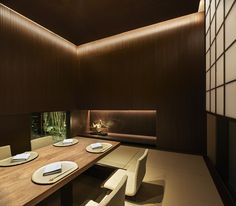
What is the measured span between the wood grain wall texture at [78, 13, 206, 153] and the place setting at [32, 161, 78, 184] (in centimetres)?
248

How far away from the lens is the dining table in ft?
3.05

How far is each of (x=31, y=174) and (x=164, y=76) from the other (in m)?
3.01

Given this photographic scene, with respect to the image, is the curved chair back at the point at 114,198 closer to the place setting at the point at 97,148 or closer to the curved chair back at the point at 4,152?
the place setting at the point at 97,148

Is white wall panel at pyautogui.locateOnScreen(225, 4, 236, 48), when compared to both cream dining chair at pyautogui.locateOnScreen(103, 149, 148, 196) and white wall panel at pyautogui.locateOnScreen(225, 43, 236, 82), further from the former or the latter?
cream dining chair at pyautogui.locateOnScreen(103, 149, 148, 196)

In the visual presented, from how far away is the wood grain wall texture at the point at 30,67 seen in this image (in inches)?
106

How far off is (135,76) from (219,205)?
9.20 ft

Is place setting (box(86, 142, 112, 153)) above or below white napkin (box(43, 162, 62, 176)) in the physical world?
below

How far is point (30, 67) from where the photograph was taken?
10.2 ft

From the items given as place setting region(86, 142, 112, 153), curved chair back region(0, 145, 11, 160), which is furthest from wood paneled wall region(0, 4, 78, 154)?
place setting region(86, 142, 112, 153)

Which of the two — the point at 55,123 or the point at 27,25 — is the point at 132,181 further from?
the point at 27,25

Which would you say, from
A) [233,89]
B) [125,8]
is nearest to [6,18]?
[125,8]

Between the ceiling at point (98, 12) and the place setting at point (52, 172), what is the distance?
2550 millimetres

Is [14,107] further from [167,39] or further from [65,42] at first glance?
[167,39]

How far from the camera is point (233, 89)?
4.18 ft
